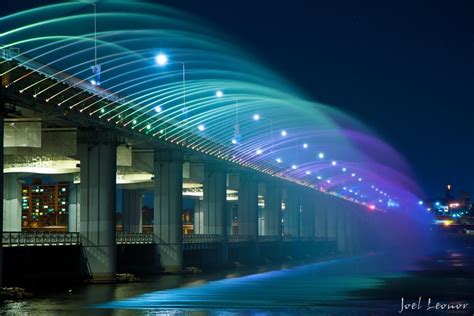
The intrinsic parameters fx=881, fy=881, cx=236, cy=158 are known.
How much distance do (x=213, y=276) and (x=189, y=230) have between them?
121 metres

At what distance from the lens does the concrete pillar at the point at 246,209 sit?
10025cm

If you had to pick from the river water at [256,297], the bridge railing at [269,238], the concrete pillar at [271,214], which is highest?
the concrete pillar at [271,214]

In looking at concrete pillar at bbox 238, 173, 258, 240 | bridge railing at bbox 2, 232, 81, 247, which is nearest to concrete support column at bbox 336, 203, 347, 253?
concrete pillar at bbox 238, 173, 258, 240

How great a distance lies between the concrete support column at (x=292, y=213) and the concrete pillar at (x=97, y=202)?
2951 inches

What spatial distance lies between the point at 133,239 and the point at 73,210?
25.4m

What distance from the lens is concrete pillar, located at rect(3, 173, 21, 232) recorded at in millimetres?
76012

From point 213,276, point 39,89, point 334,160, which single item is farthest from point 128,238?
point 334,160

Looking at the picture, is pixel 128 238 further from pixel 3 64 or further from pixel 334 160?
pixel 334 160

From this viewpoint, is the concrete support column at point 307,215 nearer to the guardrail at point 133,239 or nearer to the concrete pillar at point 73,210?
the concrete pillar at point 73,210

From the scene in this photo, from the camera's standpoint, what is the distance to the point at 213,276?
67875mm

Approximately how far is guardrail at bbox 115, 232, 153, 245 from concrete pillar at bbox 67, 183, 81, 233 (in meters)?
19.6
